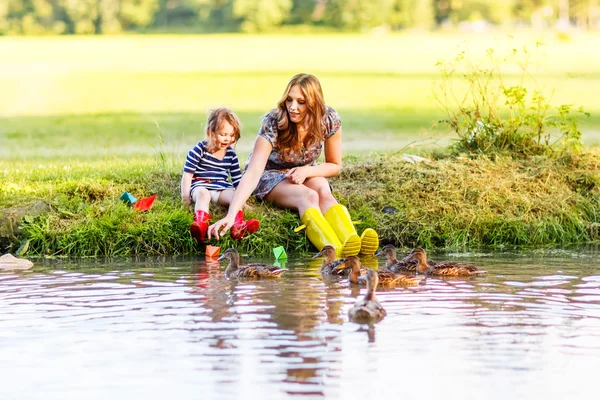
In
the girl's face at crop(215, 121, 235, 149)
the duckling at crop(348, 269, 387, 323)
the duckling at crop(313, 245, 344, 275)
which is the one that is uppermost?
the girl's face at crop(215, 121, 235, 149)

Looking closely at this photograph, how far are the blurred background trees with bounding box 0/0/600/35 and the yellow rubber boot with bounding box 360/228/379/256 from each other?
69525mm

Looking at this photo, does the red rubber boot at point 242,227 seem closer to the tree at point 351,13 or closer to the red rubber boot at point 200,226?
the red rubber boot at point 200,226

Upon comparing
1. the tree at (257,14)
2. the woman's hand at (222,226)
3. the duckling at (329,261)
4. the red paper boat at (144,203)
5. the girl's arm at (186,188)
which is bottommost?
the duckling at (329,261)

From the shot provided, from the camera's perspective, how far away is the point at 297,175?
1071cm

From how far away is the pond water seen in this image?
557 centimetres

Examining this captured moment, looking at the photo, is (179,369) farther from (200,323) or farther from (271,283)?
(271,283)

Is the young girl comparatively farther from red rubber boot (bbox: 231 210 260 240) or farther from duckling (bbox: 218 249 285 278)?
duckling (bbox: 218 249 285 278)

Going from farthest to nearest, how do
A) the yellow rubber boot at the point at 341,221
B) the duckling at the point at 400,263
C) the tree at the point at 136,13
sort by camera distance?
1. the tree at the point at 136,13
2. the yellow rubber boot at the point at 341,221
3. the duckling at the point at 400,263

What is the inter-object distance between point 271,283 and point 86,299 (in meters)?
1.47

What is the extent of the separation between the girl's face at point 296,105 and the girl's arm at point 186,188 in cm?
127

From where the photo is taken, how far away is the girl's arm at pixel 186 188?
10867mm

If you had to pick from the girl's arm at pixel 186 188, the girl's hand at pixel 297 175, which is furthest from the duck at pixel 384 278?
the girl's arm at pixel 186 188

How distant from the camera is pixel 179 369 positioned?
589 centimetres

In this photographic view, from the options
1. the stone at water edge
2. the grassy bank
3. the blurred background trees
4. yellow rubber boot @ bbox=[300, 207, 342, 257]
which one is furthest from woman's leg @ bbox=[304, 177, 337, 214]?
the blurred background trees
